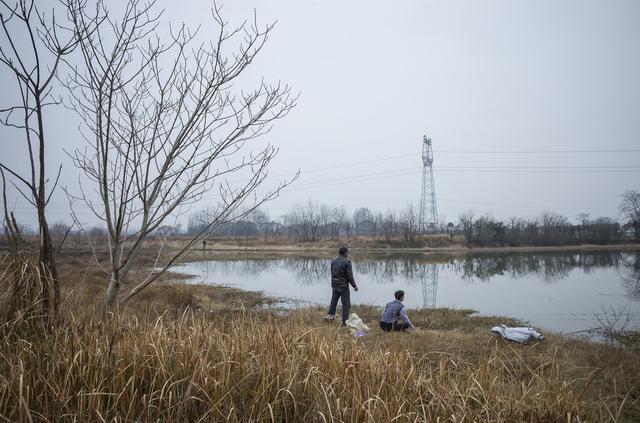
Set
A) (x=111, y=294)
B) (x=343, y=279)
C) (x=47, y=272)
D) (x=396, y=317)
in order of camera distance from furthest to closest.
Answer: (x=343, y=279) → (x=396, y=317) → (x=111, y=294) → (x=47, y=272)

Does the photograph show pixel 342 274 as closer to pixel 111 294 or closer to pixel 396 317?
pixel 396 317

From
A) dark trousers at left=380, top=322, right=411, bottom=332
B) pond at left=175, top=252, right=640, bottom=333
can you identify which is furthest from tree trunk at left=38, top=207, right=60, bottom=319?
pond at left=175, top=252, right=640, bottom=333

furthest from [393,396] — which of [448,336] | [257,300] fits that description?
[257,300]

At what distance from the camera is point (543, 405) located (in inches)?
103

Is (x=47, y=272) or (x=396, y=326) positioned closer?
(x=47, y=272)

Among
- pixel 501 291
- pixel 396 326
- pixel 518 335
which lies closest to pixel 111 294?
pixel 396 326

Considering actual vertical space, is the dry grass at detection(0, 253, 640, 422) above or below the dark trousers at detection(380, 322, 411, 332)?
above

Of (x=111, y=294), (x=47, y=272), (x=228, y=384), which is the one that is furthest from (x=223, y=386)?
(x=47, y=272)

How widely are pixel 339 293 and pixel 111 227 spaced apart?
A: 19.6ft

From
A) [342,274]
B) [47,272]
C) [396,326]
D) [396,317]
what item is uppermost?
[47,272]

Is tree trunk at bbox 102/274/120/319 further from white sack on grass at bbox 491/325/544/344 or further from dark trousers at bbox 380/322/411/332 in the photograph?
white sack on grass at bbox 491/325/544/344

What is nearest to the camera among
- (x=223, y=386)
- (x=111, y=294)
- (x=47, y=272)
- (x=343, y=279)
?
(x=223, y=386)

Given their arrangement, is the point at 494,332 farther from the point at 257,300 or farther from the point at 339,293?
the point at 257,300

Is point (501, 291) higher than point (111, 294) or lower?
lower
